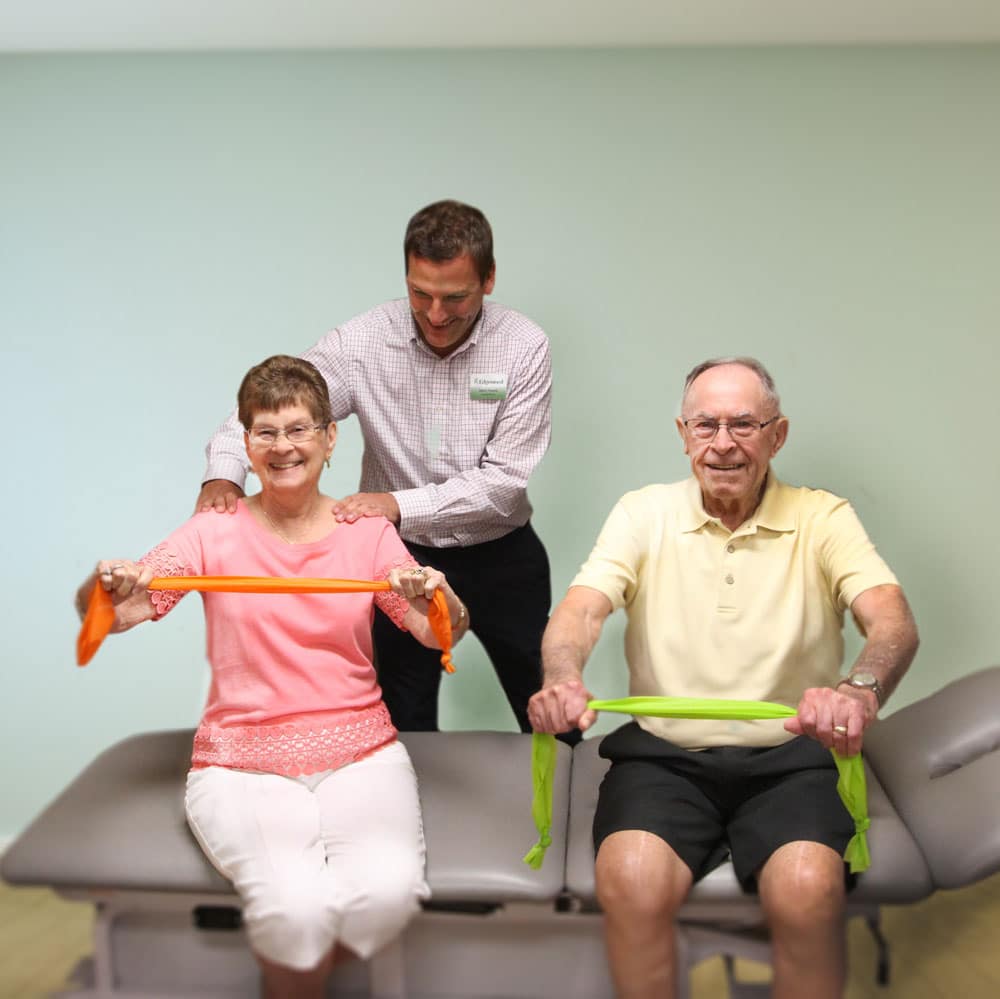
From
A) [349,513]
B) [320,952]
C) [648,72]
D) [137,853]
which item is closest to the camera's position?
[320,952]

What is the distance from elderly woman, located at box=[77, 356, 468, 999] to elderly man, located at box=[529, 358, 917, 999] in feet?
0.98

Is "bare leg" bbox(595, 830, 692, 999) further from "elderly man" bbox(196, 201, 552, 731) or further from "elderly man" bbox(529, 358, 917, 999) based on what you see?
"elderly man" bbox(196, 201, 552, 731)

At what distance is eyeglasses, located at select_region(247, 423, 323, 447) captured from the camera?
1.81 m

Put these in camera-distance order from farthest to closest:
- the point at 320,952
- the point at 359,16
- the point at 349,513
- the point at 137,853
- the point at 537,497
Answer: the point at 537,497, the point at 359,16, the point at 349,513, the point at 137,853, the point at 320,952

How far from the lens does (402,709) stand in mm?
2424

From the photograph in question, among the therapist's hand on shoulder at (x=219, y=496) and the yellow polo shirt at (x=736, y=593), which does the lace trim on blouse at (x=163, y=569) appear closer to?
the therapist's hand on shoulder at (x=219, y=496)

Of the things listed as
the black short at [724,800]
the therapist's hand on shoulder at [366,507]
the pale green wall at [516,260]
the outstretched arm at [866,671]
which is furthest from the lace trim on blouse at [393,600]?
the pale green wall at [516,260]

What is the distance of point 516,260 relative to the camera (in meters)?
2.58

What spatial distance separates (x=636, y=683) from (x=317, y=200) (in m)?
1.30

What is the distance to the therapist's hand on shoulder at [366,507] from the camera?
1940 millimetres

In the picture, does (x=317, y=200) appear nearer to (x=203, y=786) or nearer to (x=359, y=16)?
(x=359, y=16)

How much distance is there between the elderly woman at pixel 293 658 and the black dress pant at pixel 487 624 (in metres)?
0.40

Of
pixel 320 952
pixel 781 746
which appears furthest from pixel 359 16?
pixel 320 952

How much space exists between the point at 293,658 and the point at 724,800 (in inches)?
28.3
